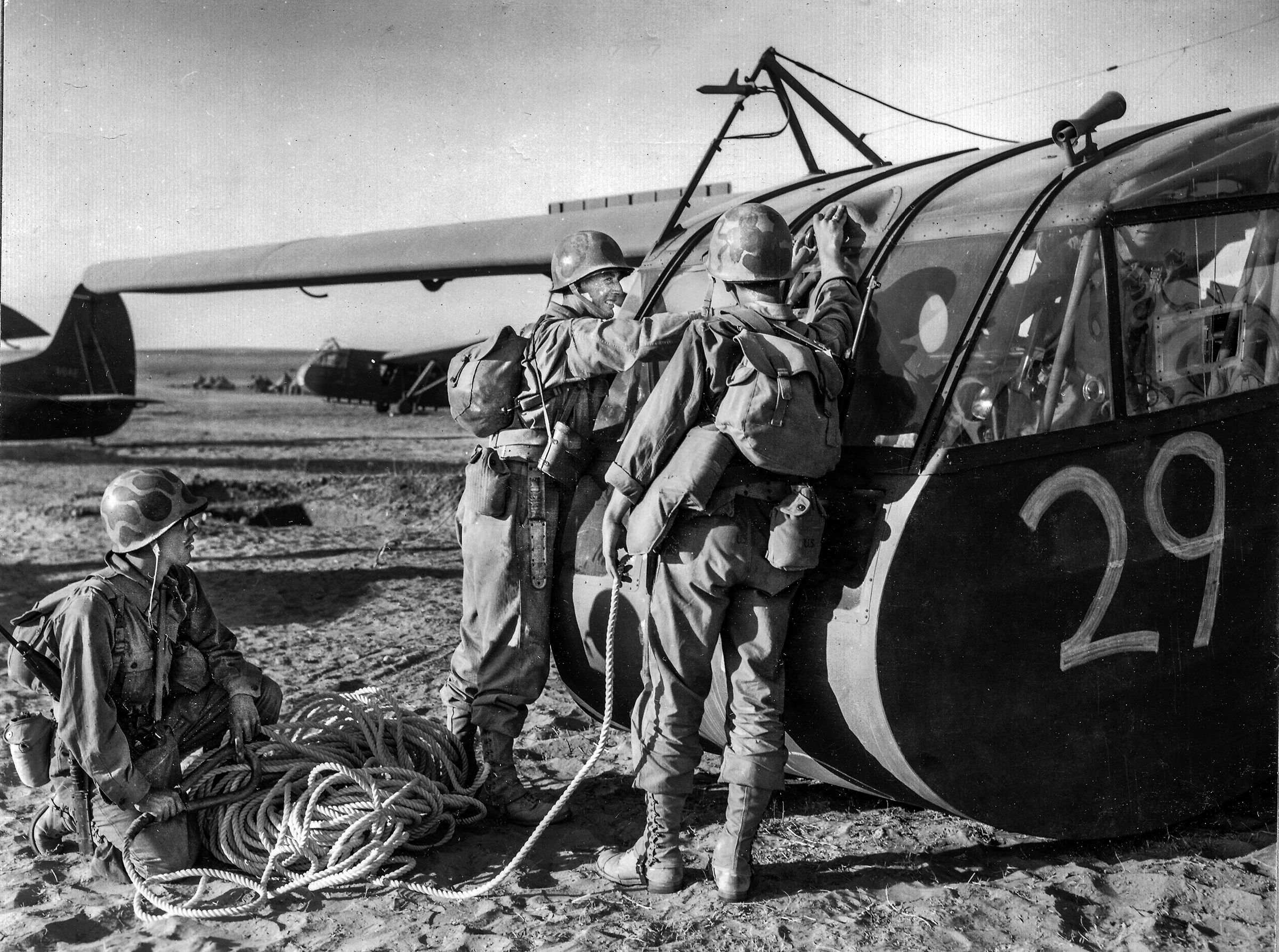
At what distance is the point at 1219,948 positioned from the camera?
3.39 m

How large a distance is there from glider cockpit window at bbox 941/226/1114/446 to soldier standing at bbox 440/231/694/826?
1.49 metres

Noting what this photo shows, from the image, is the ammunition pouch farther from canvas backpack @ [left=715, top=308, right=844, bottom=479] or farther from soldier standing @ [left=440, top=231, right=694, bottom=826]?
canvas backpack @ [left=715, top=308, right=844, bottom=479]

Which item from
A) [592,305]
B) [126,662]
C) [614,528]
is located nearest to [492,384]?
[592,305]

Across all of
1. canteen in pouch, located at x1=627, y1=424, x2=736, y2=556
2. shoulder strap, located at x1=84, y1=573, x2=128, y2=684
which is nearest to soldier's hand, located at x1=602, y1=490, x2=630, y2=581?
canteen in pouch, located at x1=627, y1=424, x2=736, y2=556

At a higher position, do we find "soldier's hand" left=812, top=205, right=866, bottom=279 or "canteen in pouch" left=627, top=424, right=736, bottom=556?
"soldier's hand" left=812, top=205, right=866, bottom=279

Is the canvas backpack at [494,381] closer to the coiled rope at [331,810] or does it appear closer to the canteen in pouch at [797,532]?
the coiled rope at [331,810]

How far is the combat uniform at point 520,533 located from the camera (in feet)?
14.6

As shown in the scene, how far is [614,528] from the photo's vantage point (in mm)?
3877

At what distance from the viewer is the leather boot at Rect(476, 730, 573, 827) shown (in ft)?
14.8

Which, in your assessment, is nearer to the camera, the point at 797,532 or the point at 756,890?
the point at 797,532

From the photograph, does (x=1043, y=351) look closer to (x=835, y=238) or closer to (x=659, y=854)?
(x=835, y=238)

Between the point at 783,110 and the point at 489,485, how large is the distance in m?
3.06

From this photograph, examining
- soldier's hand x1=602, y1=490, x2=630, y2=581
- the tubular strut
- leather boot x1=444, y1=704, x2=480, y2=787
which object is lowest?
leather boot x1=444, y1=704, x2=480, y2=787

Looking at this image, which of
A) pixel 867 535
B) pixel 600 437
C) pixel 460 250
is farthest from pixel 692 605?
pixel 460 250
